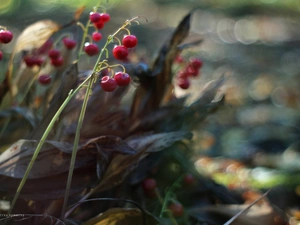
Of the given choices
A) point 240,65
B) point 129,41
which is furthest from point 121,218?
point 240,65

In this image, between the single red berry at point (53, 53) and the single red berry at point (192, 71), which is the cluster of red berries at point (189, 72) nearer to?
the single red berry at point (192, 71)

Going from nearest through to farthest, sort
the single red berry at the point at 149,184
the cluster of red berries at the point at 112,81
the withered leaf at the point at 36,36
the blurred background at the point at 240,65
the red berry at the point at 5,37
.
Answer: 1. the cluster of red berries at the point at 112,81
2. the red berry at the point at 5,37
3. the single red berry at the point at 149,184
4. the withered leaf at the point at 36,36
5. the blurred background at the point at 240,65

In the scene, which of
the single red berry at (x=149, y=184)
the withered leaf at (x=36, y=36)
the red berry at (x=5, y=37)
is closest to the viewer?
the red berry at (x=5, y=37)

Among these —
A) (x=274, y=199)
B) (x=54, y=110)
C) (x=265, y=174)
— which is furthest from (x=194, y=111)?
(x=265, y=174)

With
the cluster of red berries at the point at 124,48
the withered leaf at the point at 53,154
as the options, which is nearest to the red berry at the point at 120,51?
the cluster of red berries at the point at 124,48

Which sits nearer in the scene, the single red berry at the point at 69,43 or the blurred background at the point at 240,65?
the single red berry at the point at 69,43

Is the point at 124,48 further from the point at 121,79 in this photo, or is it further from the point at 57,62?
the point at 57,62

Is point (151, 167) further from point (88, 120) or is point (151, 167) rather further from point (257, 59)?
point (257, 59)
